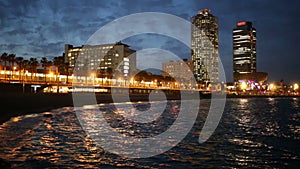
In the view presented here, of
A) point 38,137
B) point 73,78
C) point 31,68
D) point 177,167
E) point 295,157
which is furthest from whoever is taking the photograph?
point 73,78

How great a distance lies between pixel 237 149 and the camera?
1562cm

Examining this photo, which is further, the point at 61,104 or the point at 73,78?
the point at 73,78

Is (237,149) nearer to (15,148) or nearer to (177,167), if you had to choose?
(177,167)

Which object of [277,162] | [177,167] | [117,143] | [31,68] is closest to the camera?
[177,167]

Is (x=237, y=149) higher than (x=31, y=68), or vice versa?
(x=31, y=68)

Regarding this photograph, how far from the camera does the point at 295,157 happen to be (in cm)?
1362

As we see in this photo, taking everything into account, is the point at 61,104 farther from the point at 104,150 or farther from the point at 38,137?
the point at 104,150

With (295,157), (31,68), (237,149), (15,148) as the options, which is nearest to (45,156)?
(15,148)

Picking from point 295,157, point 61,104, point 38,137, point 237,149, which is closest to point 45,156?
point 38,137

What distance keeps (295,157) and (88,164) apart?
380 inches

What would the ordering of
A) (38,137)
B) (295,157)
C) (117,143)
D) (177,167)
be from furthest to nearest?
(38,137) → (117,143) → (295,157) → (177,167)

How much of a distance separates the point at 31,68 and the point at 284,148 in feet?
332

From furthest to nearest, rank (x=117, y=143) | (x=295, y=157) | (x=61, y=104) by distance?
(x=61, y=104) → (x=117, y=143) → (x=295, y=157)

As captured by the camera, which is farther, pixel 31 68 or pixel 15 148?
pixel 31 68
